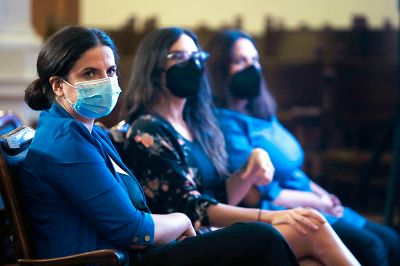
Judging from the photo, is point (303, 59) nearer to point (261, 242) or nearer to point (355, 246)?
point (355, 246)

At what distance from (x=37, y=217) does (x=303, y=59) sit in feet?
11.6

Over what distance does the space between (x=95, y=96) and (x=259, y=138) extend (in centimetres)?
111

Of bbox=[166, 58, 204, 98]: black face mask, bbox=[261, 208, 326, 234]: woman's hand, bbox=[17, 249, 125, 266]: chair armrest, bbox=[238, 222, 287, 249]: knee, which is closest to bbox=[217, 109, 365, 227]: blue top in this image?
bbox=[166, 58, 204, 98]: black face mask

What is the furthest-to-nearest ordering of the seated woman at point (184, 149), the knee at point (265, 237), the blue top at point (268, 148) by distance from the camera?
the blue top at point (268, 148), the seated woman at point (184, 149), the knee at point (265, 237)

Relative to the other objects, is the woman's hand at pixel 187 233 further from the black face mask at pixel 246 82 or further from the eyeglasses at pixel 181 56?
the black face mask at pixel 246 82

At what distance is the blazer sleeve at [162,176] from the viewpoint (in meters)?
2.28

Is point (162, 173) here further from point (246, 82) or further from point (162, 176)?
point (246, 82)

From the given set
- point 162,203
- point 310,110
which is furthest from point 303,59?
point 162,203

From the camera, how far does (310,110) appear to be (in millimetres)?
4938

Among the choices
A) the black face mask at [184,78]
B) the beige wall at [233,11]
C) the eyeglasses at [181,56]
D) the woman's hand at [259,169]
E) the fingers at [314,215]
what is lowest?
the beige wall at [233,11]

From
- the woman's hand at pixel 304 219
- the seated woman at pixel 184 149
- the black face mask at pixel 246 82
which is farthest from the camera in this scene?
the black face mask at pixel 246 82

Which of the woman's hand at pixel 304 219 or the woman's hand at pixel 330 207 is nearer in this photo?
the woman's hand at pixel 304 219

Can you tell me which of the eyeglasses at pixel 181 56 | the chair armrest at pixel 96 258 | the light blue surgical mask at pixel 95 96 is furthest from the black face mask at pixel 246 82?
the chair armrest at pixel 96 258

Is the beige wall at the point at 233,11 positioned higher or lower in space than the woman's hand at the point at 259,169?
lower
